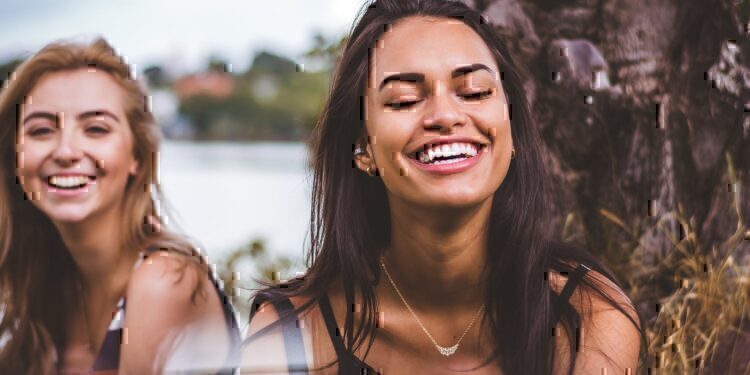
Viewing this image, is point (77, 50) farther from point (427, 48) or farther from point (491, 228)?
point (491, 228)

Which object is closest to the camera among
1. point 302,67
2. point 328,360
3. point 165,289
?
point 328,360

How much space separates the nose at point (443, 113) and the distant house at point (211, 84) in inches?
29.3

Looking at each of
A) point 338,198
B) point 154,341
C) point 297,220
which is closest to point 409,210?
point 338,198

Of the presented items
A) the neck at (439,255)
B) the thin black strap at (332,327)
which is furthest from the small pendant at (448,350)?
the thin black strap at (332,327)

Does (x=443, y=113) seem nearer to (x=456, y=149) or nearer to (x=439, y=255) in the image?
(x=456, y=149)

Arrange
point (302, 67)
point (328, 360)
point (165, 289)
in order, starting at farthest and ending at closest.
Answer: point (302, 67)
point (165, 289)
point (328, 360)

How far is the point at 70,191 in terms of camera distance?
241cm

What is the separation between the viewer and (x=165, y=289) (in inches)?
98.8

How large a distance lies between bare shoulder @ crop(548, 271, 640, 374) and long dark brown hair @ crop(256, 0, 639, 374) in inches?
0.5

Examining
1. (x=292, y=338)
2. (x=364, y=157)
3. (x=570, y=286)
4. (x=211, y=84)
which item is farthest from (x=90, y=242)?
(x=570, y=286)

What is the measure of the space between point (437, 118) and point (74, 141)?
36.2 inches

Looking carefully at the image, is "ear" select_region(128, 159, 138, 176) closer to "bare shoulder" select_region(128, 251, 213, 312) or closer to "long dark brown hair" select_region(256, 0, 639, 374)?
"bare shoulder" select_region(128, 251, 213, 312)

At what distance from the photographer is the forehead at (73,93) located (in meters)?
2.39

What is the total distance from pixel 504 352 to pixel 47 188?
3.99ft
